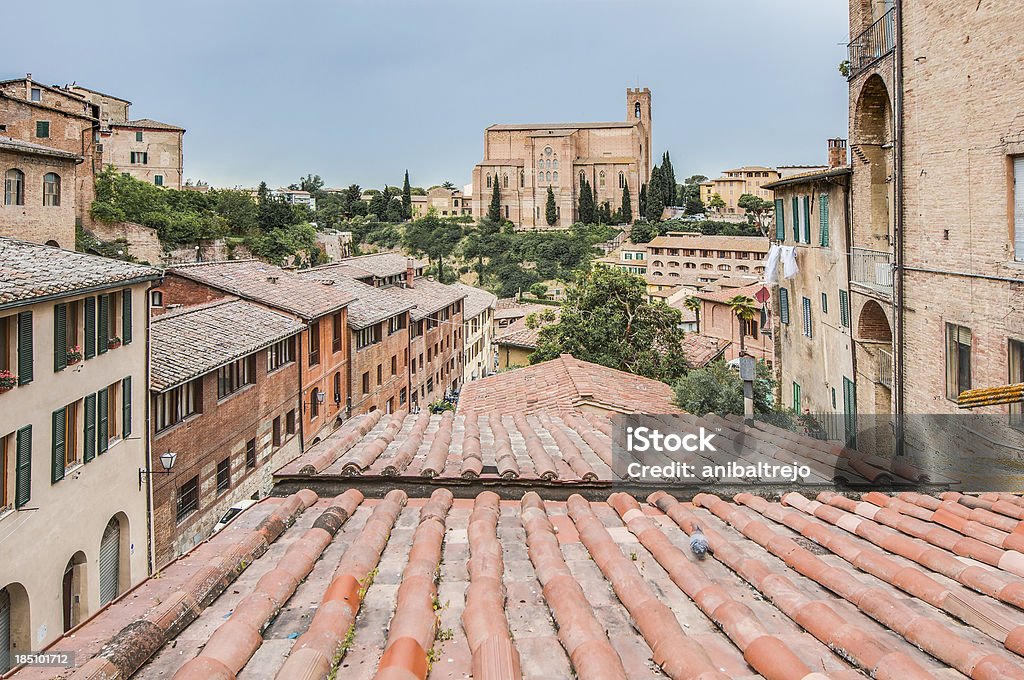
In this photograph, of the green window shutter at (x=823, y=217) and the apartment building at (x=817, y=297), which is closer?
the apartment building at (x=817, y=297)

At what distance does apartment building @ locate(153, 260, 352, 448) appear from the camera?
77.4ft

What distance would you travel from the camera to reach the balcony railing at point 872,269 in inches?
582

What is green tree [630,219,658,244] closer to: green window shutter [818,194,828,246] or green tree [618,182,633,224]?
green tree [618,182,633,224]

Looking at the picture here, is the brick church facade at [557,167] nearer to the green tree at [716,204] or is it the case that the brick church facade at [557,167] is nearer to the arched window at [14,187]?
the green tree at [716,204]

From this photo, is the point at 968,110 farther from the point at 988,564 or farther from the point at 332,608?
the point at 332,608

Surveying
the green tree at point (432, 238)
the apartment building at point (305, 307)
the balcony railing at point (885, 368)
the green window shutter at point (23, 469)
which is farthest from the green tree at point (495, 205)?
the green window shutter at point (23, 469)

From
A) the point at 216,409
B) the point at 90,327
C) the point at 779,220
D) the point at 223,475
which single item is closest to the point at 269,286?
the point at 216,409

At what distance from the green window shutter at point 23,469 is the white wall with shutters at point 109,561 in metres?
2.74

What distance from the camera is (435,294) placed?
A: 41.2m

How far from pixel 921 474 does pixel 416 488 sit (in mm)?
4505

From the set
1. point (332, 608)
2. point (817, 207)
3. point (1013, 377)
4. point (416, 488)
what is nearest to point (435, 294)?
point (817, 207)

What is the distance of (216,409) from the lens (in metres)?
18.0

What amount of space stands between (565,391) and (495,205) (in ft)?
322

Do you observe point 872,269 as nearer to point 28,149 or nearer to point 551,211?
point 28,149
